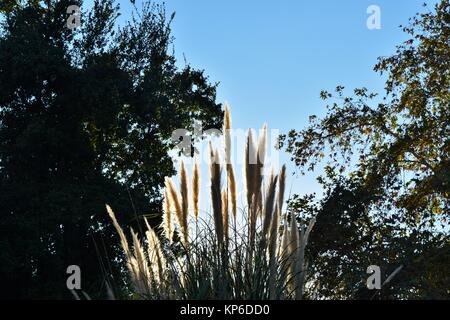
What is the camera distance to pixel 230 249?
161 inches

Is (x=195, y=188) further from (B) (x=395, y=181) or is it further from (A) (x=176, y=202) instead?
(B) (x=395, y=181)

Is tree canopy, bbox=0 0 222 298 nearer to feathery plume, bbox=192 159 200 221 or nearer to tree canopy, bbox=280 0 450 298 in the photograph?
tree canopy, bbox=280 0 450 298

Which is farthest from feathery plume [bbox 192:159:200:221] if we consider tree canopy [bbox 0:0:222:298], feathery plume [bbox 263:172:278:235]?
tree canopy [bbox 0:0:222:298]

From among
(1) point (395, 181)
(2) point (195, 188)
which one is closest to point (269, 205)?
(2) point (195, 188)

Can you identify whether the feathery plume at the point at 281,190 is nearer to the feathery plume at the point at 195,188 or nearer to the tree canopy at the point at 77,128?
the feathery plume at the point at 195,188

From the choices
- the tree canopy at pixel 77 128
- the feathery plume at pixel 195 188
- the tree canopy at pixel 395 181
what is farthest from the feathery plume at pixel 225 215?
the tree canopy at pixel 77 128

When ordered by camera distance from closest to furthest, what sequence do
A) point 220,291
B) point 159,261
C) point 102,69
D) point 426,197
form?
point 220,291, point 159,261, point 426,197, point 102,69

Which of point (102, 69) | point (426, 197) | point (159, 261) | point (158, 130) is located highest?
point (102, 69)

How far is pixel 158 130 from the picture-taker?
16.8m

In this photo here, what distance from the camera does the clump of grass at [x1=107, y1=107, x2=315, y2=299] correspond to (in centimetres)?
390

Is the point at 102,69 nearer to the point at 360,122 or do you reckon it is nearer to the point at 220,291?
the point at 360,122

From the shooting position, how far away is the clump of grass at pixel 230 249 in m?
3.90
